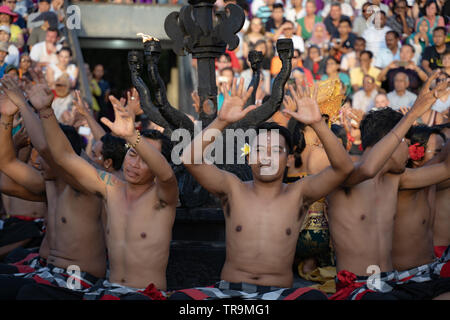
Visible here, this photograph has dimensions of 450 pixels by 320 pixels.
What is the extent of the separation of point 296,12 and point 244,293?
915 cm

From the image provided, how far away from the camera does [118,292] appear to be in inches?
165

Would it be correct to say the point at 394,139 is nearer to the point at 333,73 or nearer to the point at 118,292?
the point at 118,292

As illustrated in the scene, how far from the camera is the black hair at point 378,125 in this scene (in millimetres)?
4703

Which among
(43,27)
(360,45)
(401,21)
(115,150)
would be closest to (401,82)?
(360,45)

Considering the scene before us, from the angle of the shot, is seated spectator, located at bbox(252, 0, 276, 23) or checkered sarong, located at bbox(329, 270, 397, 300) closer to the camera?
checkered sarong, located at bbox(329, 270, 397, 300)

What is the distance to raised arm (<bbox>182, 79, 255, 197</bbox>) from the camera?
12.4 feet

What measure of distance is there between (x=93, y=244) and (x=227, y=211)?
1.11 meters

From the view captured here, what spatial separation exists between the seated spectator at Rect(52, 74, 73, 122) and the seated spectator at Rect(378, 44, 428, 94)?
5.04 metres

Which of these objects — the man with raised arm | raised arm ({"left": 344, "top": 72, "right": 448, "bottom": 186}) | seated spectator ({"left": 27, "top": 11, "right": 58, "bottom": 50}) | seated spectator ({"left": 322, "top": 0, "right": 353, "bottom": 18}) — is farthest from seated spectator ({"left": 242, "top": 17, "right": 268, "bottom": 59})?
raised arm ({"left": 344, "top": 72, "right": 448, "bottom": 186})

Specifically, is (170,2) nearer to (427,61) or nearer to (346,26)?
(346,26)

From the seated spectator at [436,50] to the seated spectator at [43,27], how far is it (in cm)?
677

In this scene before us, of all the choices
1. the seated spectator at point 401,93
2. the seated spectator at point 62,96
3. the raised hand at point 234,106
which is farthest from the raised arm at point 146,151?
the seated spectator at point 62,96

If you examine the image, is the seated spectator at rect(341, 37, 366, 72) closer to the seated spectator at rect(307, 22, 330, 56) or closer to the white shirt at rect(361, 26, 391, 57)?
the white shirt at rect(361, 26, 391, 57)
